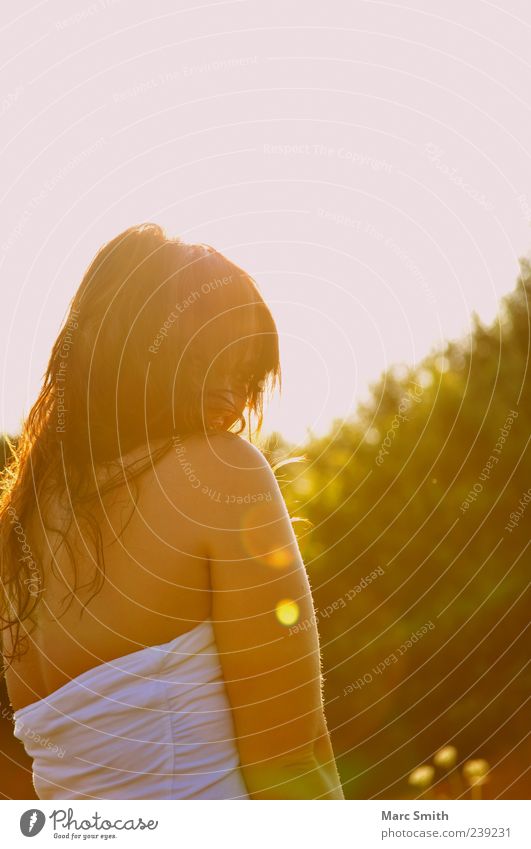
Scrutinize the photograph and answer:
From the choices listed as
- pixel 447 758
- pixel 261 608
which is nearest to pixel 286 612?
pixel 261 608

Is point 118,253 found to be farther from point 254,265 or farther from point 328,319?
point 328,319

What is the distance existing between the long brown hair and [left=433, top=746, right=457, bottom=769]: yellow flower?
4.52 m

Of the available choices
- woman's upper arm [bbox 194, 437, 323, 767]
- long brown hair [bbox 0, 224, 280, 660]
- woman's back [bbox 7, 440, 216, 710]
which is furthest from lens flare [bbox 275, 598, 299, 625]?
long brown hair [bbox 0, 224, 280, 660]

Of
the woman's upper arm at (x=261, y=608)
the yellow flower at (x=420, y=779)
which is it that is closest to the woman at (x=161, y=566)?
the woman's upper arm at (x=261, y=608)

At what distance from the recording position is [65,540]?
6.39 feet

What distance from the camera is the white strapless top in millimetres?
1842

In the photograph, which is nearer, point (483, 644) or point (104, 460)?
point (104, 460)

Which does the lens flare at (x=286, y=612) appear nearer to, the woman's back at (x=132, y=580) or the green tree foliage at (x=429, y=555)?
the woman's back at (x=132, y=580)

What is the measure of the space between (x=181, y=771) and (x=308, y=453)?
4.22 metres

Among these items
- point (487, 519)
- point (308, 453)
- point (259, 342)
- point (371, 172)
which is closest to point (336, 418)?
point (308, 453)

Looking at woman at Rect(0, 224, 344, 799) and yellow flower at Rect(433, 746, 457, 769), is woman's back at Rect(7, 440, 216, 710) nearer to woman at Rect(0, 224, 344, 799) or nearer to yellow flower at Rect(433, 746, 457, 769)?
woman at Rect(0, 224, 344, 799)

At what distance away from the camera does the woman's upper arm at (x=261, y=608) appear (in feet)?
5.77

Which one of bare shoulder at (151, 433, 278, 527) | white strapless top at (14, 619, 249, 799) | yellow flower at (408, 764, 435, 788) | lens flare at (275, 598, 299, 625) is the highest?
bare shoulder at (151, 433, 278, 527)

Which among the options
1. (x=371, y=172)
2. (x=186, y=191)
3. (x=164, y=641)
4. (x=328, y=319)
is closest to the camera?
(x=164, y=641)
